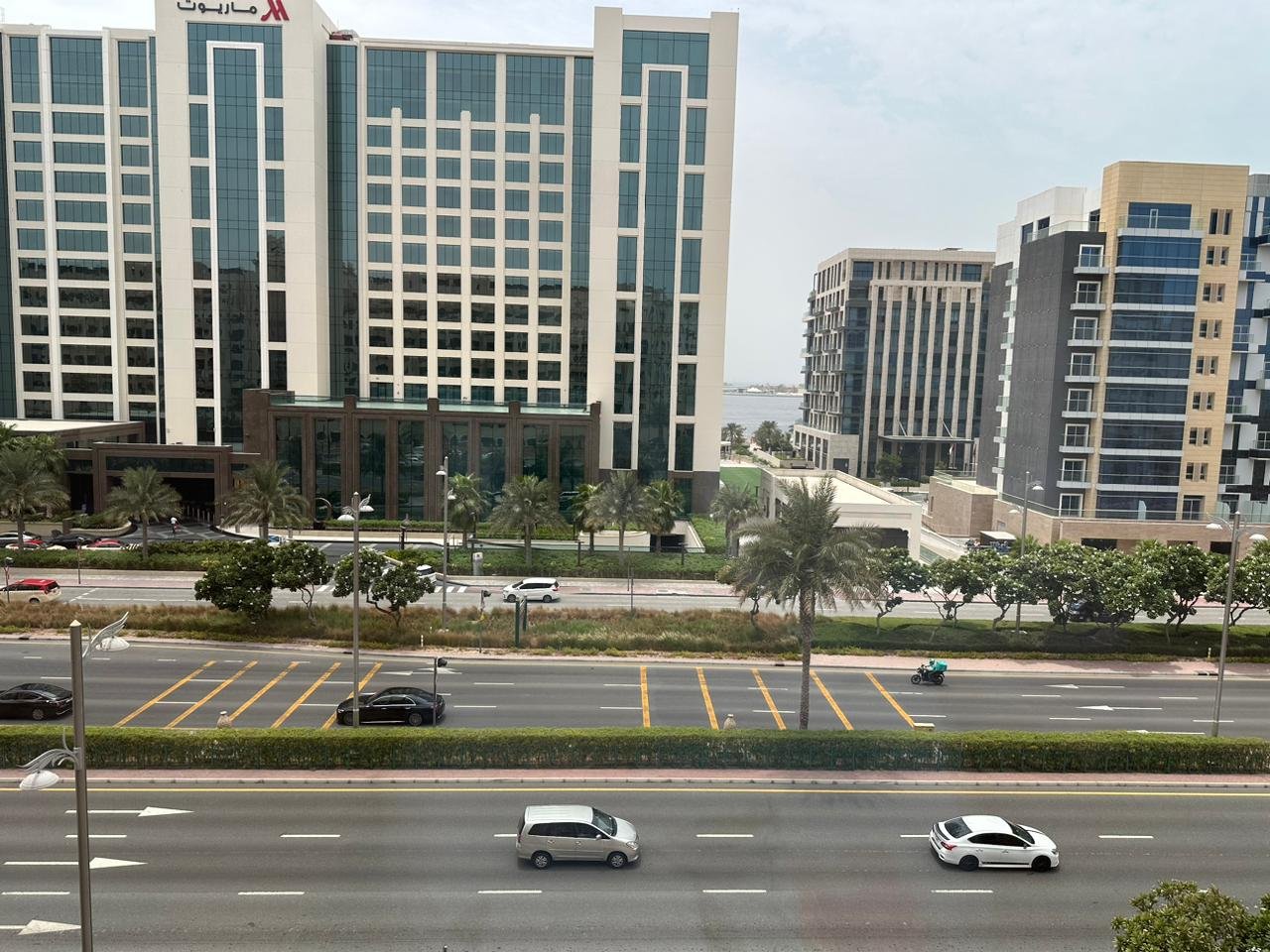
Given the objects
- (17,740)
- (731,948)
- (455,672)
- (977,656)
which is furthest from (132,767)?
(977,656)

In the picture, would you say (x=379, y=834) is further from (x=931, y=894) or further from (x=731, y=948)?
(x=931, y=894)

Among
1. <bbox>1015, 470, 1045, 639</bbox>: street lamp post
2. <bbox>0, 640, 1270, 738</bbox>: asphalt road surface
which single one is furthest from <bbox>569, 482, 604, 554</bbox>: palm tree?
<bbox>1015, 470, 1045, 639</bbox>: street lamp post

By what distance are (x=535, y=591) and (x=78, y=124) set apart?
70233 millimetres

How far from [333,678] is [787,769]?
21.4 m

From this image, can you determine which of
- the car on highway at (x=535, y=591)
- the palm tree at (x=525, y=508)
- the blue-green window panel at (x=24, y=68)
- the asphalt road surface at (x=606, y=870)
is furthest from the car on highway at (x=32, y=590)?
the blue-green window panel at (x=24, y=68)

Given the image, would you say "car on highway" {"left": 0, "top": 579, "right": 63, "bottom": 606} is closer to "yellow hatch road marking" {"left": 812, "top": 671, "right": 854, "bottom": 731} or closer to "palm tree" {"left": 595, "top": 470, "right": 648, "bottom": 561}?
"palm tree" {"left": 595, "top": 470, "right": 648, "bottom": 561}

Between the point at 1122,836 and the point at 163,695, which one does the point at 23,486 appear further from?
the point at 1122,836

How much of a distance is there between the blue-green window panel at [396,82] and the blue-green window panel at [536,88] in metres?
8.49

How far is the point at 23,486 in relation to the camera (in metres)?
60.6

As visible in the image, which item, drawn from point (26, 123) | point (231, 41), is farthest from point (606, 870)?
point (26, 123)

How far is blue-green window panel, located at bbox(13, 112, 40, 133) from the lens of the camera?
278ft

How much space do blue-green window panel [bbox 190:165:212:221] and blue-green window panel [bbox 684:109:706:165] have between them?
44.6 meters

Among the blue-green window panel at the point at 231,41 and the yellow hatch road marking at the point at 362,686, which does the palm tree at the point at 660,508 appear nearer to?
the yellow hatch road marking at the point at 362,686

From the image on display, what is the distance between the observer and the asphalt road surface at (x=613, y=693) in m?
34.1
